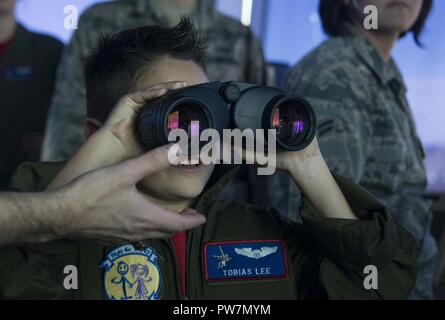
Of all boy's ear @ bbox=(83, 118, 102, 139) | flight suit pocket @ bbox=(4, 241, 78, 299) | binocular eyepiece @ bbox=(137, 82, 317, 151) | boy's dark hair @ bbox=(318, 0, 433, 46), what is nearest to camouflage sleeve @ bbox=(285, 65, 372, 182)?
boy's dark hair @ bbox=(318, 0, 433, 46)

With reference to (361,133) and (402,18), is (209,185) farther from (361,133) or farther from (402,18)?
(402,18)

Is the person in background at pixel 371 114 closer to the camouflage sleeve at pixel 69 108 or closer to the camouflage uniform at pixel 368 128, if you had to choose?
the camouflage uniform at pixel 368 128

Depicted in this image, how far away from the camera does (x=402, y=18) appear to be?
169cm

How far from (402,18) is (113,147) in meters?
0.90

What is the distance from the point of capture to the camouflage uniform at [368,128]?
1.49m

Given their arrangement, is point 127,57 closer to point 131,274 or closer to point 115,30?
point 131,274

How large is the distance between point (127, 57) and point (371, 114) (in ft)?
1.89

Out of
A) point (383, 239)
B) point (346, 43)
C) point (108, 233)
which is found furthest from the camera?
point (346, 43)

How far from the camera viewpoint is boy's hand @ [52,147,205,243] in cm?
98

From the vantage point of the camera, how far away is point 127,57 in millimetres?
1312

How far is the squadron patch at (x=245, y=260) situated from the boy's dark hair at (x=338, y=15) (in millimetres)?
665

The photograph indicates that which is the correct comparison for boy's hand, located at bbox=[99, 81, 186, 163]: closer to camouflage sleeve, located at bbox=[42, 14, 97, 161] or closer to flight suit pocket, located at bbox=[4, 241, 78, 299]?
flight suit pocket, located at bbox=[4, 241, 78, 299]

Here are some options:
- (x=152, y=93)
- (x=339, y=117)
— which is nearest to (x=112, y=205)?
(x=152, y=93)
